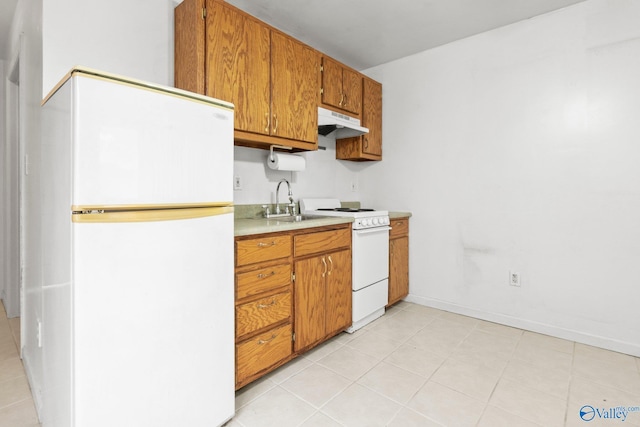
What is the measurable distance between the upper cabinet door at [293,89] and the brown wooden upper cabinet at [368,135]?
0.73 metres

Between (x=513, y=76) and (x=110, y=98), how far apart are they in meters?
2.90

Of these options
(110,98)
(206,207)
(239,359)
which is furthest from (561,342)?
(110,98)

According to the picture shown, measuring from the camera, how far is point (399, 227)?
10.1 ft

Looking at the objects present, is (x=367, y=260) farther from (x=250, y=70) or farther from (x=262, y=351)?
(x=250, y=70)

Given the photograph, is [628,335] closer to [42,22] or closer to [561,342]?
[561,342]

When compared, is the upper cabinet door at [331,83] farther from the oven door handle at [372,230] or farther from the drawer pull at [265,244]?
the drawer pull at [265,244]

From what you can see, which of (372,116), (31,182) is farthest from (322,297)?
(372,116)

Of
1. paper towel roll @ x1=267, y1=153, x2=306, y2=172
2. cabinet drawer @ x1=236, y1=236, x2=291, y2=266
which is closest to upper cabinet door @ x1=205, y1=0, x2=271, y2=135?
paper towel roll @ x1=267, y1=153, x2=306, y2=172

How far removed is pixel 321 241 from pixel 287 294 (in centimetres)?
45

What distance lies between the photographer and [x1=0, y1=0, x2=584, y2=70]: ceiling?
2.30 meters

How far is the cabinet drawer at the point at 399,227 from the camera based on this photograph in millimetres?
2969

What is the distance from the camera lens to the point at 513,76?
8.50 feet

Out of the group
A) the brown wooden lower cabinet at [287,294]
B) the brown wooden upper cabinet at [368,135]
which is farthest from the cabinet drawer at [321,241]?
the brown wooden upper cabinet at [368,135]

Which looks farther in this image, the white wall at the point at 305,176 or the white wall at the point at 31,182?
the white wall at the point at 305,176
